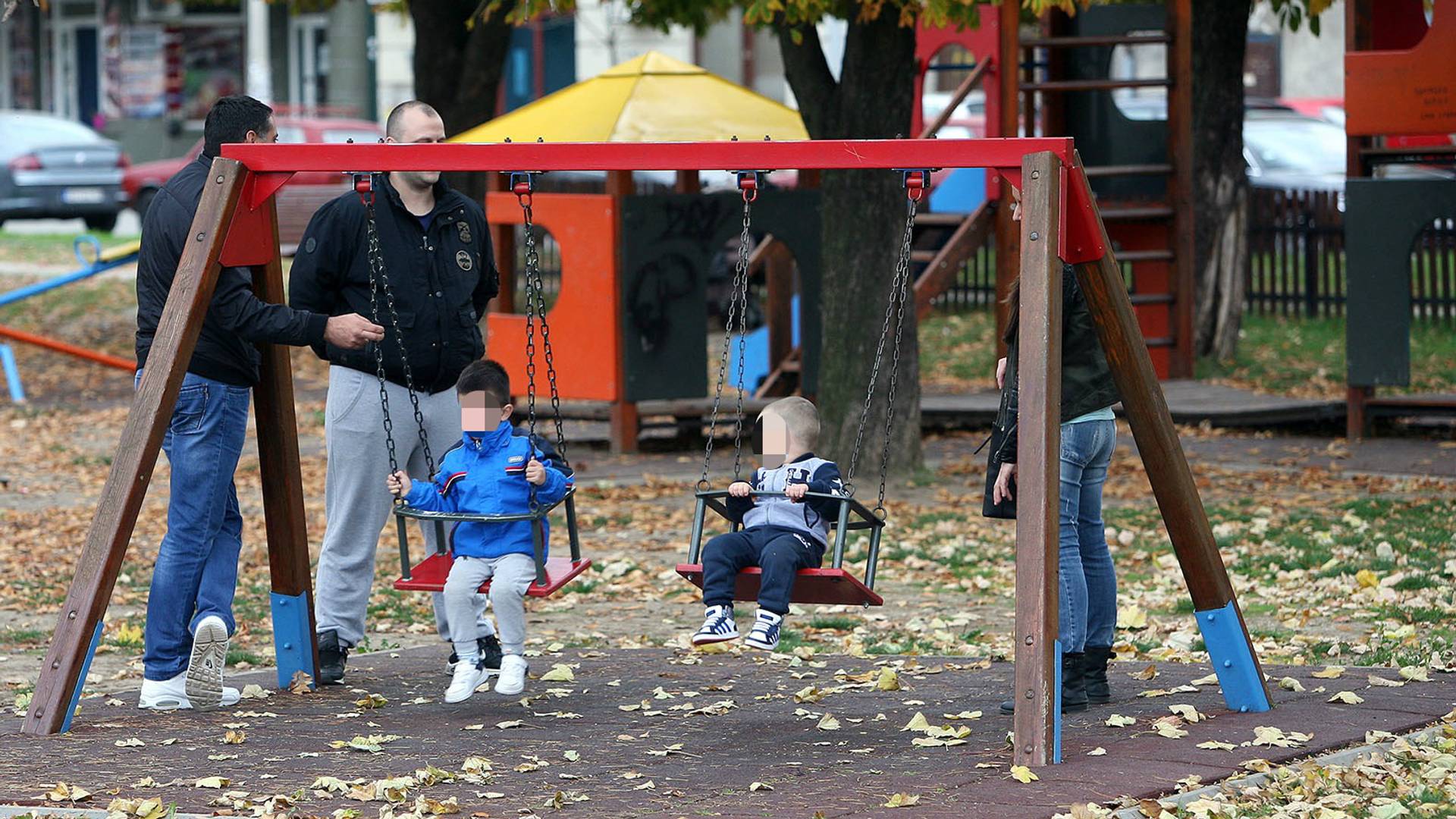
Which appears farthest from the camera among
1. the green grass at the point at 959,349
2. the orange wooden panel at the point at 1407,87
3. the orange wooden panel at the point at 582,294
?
the green grass at the point at 959,349

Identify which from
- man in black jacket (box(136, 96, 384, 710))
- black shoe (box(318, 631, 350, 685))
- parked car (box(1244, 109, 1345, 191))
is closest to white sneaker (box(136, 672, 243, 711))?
man in black jacket (box(136, 96, 384, 710))

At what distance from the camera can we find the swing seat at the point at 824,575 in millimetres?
5898

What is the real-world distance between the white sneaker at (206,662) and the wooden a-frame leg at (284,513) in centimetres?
28

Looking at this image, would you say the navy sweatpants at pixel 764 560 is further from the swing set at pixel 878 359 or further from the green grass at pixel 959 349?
the green grass at pixel 959 349

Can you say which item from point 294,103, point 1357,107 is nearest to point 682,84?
point 1357,107

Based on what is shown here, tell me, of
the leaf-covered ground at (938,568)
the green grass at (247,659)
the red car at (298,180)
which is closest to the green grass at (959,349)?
the leaf-covered ground at (938,568)

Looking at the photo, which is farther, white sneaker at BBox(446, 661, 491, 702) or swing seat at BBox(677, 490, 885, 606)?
white sneaker at BBox(446, 661, 491, 702)

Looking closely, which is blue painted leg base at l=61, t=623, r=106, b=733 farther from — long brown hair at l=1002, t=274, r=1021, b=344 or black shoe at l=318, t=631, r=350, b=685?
long brown hair at l=1002, t=274, r=1021, b=344

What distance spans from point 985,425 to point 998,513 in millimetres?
8407

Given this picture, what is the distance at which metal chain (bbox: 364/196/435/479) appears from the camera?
6.11 meters

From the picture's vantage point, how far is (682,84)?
13.2 m

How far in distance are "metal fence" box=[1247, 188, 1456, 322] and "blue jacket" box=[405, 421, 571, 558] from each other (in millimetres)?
14091

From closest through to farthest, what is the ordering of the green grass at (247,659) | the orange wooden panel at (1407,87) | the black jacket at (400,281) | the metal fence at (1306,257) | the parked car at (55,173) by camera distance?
the black jacket at (400,281)
the green grass at (247,659)
the orange wooden panel at (1407,87)
the metal fence at (1306,257)
the parked car at (55,173)

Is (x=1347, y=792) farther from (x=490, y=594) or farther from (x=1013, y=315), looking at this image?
(x=490, y=594)
